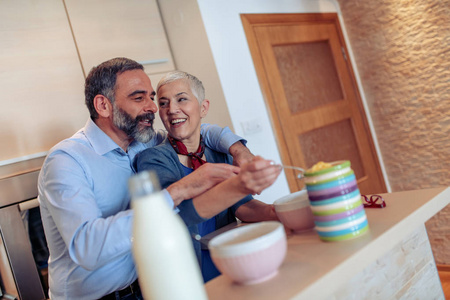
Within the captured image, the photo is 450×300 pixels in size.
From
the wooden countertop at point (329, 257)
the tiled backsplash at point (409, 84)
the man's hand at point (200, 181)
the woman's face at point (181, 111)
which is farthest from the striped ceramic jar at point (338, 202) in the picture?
the tiled backsplash at point (409, 84)

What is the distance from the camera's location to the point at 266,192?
230 centimetres

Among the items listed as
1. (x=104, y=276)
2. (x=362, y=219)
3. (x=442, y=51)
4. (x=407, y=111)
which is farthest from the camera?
(x=407, y=111)

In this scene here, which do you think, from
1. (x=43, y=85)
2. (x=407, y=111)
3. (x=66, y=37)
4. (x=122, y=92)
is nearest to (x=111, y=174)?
(x=122, y=92)

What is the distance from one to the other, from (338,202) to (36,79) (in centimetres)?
160

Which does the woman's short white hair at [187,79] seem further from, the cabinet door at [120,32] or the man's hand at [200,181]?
the cabinet door at [120,32]

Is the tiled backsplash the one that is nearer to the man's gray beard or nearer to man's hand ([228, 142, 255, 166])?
man's hand ([228, 142, 255, 166])

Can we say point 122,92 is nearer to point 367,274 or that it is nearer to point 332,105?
point 367,274

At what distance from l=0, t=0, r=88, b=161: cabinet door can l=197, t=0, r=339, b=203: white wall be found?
734 mm

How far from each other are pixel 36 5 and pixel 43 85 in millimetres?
382

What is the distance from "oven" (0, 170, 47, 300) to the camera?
70.2 inches

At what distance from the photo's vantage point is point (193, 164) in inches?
58.9

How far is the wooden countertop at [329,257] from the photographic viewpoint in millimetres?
720

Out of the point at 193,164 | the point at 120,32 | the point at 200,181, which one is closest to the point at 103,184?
the point at 193,164

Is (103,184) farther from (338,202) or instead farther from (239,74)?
(239,74)
